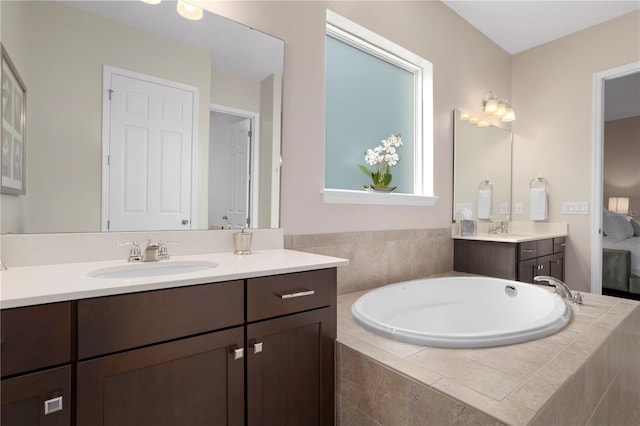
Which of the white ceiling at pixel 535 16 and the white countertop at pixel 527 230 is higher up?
the white ceiling at pixel 535 16

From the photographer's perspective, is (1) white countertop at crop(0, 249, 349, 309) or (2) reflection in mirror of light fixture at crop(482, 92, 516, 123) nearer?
(1) white countertop at crop(0, 249, 349, 309)

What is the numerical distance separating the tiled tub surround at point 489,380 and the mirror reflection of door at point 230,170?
76 centimetres

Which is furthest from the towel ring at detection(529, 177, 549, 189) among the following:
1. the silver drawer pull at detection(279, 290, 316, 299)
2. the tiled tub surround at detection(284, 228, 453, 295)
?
the silver drawer pull at detection(279, 290, 316, 299)

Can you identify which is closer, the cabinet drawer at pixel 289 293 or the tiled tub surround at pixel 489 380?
the tiled tub surround at pixel 489 380

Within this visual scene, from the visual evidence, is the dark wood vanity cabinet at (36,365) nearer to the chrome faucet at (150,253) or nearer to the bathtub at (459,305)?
the chrome faucet at (150,253)

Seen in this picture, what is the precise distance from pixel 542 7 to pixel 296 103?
8.00 feet

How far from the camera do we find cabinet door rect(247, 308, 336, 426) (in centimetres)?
115

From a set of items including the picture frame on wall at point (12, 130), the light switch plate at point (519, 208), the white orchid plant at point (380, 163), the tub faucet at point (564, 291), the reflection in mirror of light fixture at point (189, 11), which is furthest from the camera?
the light switch plate at point (519, 208)

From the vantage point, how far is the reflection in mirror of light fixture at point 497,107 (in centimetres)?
316

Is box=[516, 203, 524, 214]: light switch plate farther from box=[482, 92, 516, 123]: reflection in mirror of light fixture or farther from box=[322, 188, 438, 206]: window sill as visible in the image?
box=[322, 188, 438, 206]: window sill

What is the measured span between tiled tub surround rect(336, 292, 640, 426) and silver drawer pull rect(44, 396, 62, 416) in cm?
91

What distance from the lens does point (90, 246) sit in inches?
51.6

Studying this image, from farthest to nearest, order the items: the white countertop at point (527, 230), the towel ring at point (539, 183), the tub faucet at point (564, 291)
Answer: the towel ring at point (539, 183)
the white countertop at point (527, 230)
the tub faucet at point (564, 291)

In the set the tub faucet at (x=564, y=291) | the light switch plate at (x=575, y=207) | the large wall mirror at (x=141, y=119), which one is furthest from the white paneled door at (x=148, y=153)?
the light switch plate at (x=575, y=207)
